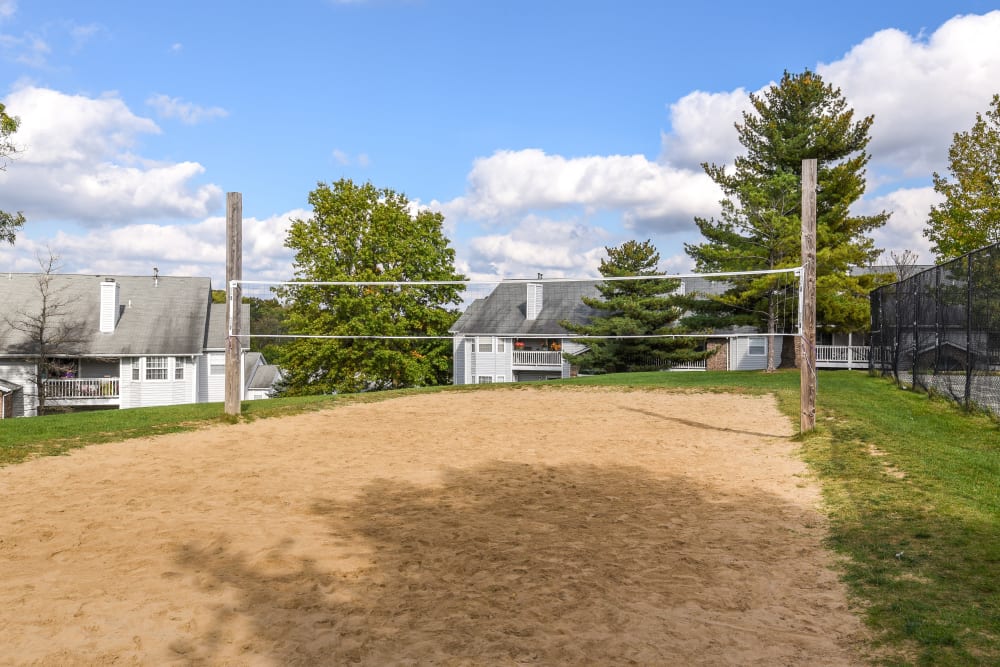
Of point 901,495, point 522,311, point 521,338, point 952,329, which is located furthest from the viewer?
point 522,311

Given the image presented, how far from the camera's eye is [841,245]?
2388cm

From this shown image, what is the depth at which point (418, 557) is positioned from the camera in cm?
518

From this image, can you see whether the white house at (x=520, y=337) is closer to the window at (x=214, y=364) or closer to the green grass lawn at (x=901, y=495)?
the window at (x=214, y=364)

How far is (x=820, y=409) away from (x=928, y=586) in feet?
29.7

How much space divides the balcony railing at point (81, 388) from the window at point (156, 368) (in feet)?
4.69

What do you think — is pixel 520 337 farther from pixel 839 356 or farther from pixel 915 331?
pixel 915 331

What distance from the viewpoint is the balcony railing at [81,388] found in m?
31.4

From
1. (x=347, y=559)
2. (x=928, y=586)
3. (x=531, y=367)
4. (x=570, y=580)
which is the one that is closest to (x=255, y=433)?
(x=347, y=559)

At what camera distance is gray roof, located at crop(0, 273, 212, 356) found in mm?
32719

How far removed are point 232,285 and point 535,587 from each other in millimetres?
9472

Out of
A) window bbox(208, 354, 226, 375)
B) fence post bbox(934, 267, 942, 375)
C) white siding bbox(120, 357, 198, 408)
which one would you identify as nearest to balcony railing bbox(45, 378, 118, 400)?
white siding bbox(120, 357, 198, 408)

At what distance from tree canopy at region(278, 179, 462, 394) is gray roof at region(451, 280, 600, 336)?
3.90 m

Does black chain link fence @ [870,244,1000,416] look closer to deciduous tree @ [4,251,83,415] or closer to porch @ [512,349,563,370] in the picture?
porch @ [512,349,563,370]

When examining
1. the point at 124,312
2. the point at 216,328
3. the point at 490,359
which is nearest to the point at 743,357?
the point at 490,359
